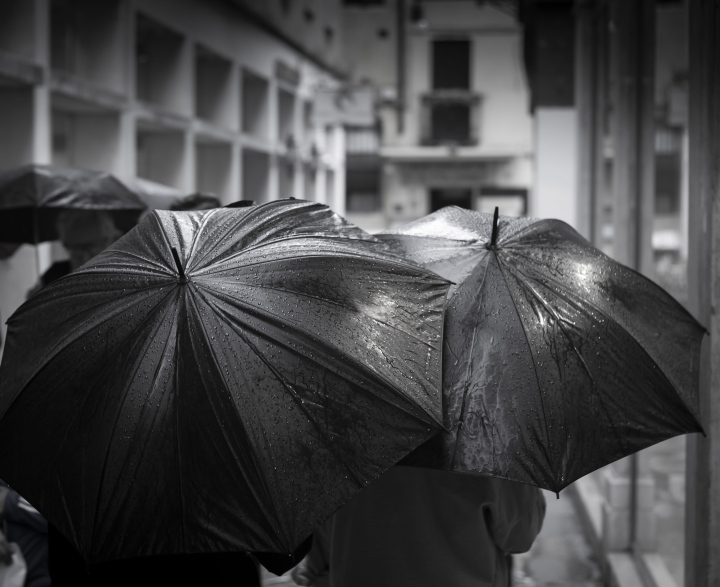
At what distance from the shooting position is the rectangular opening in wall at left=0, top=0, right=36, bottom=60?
355 inches

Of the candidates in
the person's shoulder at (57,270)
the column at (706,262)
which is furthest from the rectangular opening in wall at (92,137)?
the column at (706,262)

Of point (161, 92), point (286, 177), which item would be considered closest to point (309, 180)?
point (286, 177)

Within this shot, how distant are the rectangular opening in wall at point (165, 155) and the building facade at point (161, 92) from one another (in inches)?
0.6

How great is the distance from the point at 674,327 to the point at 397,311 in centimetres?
81

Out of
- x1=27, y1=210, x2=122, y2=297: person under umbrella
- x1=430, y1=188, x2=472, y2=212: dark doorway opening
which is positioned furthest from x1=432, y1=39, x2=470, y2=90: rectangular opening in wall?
x1=27, y1=210, x2=122, y2=297: person under umbrella

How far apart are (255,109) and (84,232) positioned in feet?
44.1

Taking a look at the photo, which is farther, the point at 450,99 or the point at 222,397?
the point at 450,99

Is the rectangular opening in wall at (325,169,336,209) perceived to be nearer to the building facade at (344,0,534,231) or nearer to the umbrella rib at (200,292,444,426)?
→ the building facade at (344,0,534,231)

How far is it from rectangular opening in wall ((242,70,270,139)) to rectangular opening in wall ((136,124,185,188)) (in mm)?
4472

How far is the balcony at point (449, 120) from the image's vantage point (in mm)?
28500

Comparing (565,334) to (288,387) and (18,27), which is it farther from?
(18,27)

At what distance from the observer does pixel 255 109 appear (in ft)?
60.4

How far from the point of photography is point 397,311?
2098mm

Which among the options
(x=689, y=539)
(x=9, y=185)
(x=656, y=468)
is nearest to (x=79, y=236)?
(x=9, y=185)
